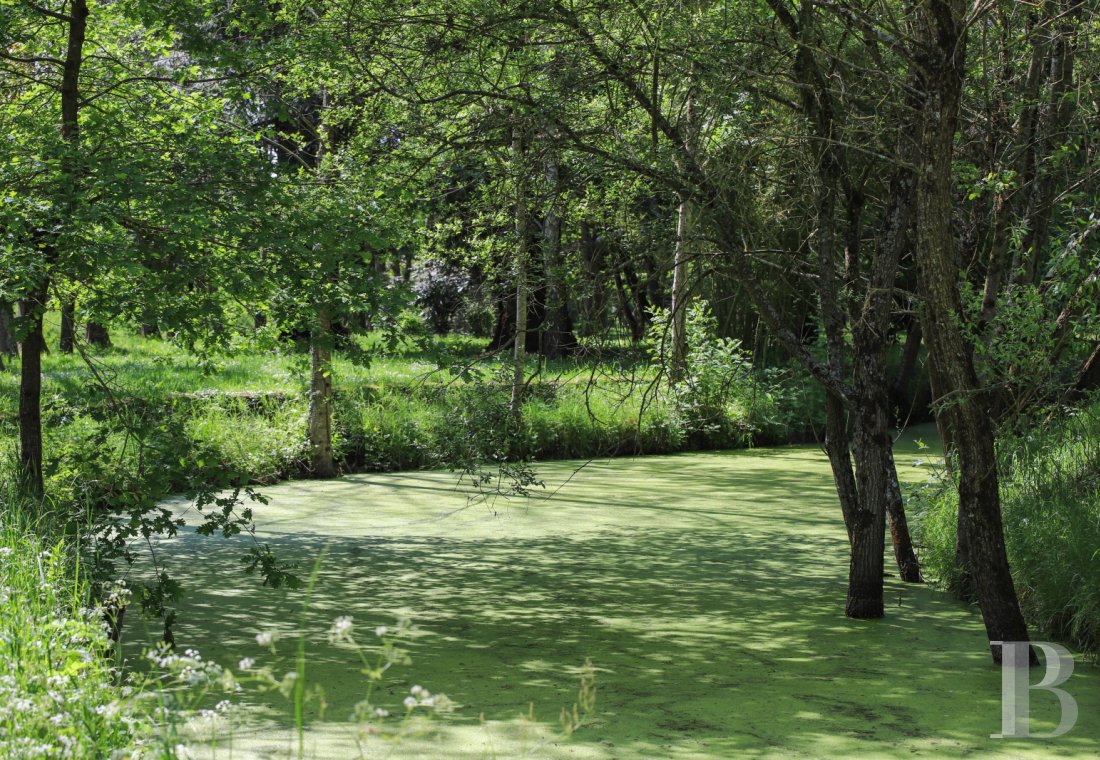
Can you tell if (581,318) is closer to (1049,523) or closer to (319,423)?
(1049,523)

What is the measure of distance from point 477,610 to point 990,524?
8.33 ft

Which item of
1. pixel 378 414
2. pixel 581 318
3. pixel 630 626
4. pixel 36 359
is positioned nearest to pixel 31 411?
pixel 36 359

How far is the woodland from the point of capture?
455cm

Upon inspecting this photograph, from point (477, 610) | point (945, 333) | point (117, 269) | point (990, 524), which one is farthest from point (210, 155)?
point (990, 524)

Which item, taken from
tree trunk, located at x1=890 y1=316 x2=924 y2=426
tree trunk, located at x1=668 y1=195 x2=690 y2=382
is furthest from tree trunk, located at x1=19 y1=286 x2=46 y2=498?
tree trunk, located at x1=890 y1=316 x2=924 y2=426

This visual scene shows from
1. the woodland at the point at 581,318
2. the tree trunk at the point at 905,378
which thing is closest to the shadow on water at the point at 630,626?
the woodland at the point at 581,318

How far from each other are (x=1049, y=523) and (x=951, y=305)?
179 centimetres

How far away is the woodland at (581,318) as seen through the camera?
4555 mm

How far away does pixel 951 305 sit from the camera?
4.68 meters

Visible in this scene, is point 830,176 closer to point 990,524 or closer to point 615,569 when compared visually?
point 990,524

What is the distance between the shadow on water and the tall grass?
295mm

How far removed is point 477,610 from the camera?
6141 millimetres

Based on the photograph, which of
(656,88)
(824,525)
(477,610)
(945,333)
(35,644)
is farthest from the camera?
(824,525)

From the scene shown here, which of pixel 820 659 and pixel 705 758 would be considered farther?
pixel 820 659
